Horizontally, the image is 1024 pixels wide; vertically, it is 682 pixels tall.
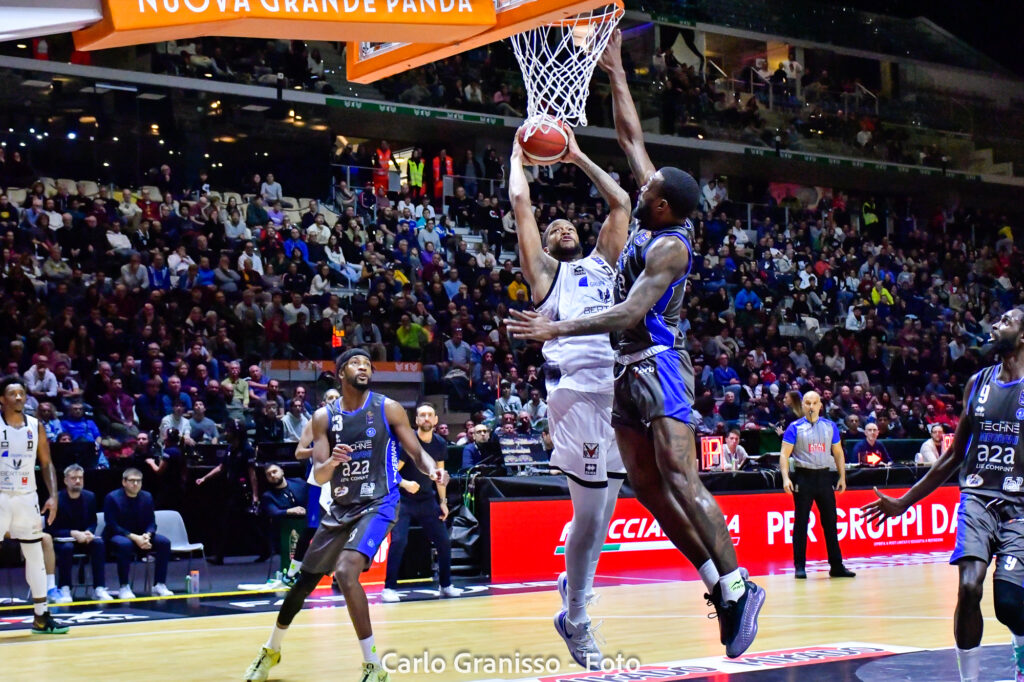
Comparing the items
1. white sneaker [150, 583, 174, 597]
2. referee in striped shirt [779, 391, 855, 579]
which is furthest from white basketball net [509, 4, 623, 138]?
white sneaker [150, 583, 174, 597]

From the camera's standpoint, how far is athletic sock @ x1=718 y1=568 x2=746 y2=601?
541 centimetres

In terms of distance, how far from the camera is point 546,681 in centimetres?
707

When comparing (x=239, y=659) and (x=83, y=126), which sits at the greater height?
(x=83, y=126)

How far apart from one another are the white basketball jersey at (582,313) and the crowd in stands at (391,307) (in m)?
8.72

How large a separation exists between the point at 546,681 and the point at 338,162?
53.9 ft

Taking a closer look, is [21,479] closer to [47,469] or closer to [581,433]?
[47,469]

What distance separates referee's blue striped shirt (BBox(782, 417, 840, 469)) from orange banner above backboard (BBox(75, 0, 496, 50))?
7.80 m

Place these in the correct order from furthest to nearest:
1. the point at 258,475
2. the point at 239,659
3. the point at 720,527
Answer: the point at 258,475 < the point at 239,659 < the point at 720,527

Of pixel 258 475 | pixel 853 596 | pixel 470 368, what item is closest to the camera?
pixel 853 596

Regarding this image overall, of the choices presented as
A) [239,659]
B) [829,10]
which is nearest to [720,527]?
[239,659]

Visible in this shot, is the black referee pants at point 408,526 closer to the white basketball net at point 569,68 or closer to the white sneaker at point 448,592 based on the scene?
the white sneaker at point 448,592

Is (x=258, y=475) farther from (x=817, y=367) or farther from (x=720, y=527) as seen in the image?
(x=817, y=367)

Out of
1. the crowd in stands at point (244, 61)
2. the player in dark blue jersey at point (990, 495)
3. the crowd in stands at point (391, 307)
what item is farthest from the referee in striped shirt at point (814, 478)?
the crowd in stands at point (244, 61)

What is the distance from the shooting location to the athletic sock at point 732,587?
5410mm
